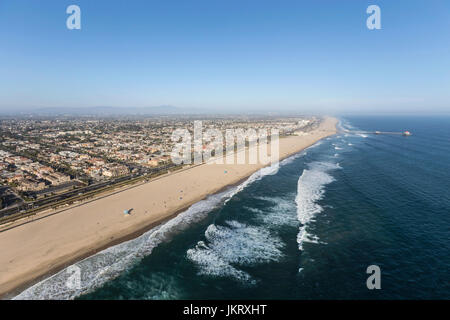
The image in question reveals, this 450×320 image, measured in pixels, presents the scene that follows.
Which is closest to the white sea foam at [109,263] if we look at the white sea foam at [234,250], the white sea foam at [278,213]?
the white sea foam at [234,250]

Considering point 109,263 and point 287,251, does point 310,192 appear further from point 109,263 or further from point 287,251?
point 109,263

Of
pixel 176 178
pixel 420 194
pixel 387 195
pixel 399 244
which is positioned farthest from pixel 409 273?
pixel 176 178

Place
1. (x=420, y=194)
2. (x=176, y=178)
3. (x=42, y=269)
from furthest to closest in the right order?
(x=176, y=178)
(x=420, y=194)
(x=42, y=269)

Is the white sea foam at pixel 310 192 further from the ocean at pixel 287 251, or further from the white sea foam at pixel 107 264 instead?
the white sea foam at pixel 107 264

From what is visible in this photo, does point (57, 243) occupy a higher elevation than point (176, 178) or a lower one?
lower

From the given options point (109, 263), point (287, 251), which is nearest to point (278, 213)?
point (287, 251)
